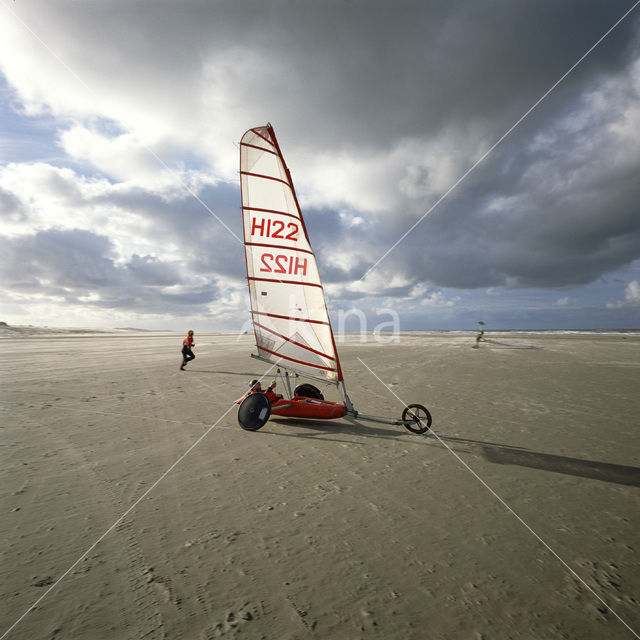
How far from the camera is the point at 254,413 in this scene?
257 inches

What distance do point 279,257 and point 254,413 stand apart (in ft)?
10.9

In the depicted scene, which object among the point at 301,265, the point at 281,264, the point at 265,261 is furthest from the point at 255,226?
the point at 301,265

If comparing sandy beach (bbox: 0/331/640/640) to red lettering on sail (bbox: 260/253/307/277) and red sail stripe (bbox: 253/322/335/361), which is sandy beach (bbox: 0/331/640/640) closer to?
red sail stripe (bbox: 253/322/335/361)

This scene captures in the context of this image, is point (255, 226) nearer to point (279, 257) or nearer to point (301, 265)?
point (279, 257)

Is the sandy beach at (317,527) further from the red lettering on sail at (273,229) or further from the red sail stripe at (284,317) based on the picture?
the red lettering on sail at (273,229)

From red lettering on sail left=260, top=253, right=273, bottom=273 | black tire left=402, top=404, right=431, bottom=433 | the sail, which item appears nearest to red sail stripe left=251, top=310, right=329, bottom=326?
the sail

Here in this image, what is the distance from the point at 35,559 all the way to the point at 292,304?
553 cm

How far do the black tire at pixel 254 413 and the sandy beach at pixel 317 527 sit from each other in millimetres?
229

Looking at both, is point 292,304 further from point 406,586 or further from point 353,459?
point 406,586

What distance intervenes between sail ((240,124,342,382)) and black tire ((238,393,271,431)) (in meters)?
1.65

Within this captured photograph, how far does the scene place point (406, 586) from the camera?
2709 mm

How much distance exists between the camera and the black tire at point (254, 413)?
21.3 feet

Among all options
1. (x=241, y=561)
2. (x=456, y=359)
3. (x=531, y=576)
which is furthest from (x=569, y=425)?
(x=456, y=359)
